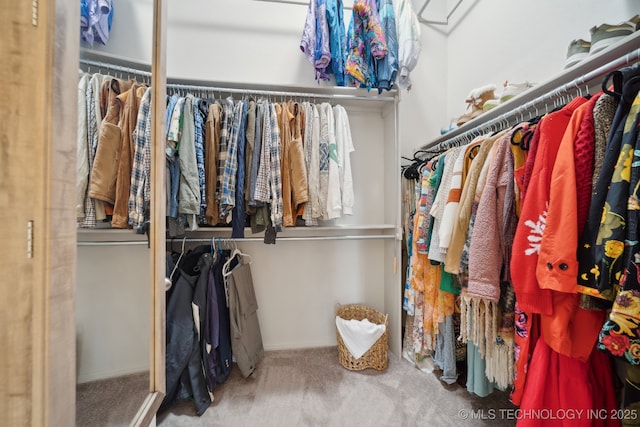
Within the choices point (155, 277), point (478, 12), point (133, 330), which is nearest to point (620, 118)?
point (155, 277)

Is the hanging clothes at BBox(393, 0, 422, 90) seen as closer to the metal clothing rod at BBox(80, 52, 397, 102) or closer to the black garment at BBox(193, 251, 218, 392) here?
the metal clothing rod at BBox(80, 52, 397, 102)

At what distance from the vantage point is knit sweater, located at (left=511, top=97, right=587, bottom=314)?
773 mm

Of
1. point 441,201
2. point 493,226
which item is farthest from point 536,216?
point 441,201

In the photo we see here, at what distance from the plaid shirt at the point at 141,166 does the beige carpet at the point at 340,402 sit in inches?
44.1

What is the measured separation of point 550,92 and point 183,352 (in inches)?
81.9

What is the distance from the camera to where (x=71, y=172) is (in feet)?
1.46

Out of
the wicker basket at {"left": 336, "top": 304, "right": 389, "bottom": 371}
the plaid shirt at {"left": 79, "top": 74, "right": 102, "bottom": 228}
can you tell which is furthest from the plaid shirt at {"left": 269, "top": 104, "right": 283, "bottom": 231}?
the wicker basket at {"left": 336, "top": 304, "right": 389, "bottom": 371}

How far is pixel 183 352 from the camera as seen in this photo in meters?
1.28

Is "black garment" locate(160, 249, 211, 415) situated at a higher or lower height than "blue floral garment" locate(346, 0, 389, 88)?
lower

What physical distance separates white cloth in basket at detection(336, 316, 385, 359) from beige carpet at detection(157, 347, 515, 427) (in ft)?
0.49

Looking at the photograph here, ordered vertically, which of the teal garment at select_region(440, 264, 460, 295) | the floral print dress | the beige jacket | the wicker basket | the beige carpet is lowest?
the beige carpet

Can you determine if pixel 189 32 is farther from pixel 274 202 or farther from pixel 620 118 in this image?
pixel 620 118

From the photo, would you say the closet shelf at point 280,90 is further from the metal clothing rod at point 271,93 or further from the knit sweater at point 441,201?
the knit sweater at point 441,201

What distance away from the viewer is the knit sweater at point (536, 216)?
773 millimetres
